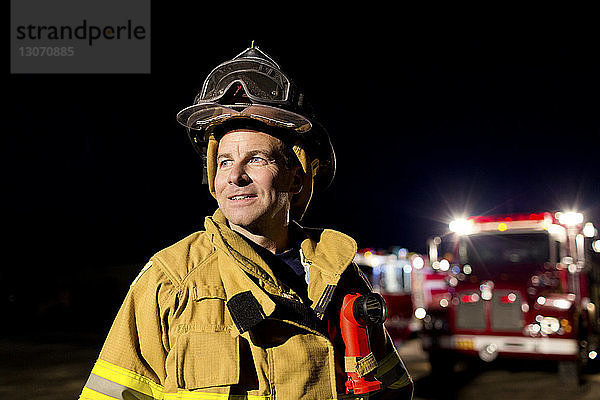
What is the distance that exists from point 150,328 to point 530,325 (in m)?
7.30

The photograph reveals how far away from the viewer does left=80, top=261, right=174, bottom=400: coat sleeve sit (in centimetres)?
153

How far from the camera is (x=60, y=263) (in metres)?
27.0

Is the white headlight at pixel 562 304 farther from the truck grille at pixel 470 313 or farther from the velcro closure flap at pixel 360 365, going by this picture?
the velcro closure flap at pixel 360 365

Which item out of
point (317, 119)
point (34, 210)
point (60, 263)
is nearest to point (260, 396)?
point (317, 119)

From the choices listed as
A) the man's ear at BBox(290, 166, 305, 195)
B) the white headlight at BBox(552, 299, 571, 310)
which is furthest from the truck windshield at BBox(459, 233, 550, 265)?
the man's ear at BBox(290, 166, 305, 195)

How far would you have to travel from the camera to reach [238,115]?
1864mm

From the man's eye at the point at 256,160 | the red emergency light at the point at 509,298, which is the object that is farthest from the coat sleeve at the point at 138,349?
the red emergency light at the point at 509,298

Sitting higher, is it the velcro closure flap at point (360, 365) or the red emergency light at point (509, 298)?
the red emergency light at point (509, 298)

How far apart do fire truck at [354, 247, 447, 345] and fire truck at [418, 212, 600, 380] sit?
8.06ft

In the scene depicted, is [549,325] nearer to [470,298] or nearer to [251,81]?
[470,298]

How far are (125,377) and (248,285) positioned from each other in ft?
1.35

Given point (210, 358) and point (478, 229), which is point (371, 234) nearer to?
point (478, 229)

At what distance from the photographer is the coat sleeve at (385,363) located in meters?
2.02

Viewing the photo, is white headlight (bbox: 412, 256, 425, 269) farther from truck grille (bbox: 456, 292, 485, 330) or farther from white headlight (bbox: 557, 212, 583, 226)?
white headlight (bbox: 557, 212, 583, 226)
